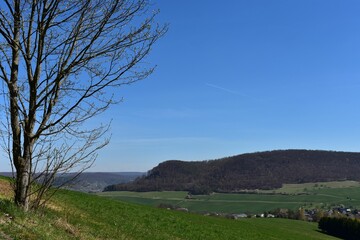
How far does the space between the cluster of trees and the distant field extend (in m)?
36.4

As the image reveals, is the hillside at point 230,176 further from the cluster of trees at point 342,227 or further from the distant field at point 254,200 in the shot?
the cluster of trees at point 342,227

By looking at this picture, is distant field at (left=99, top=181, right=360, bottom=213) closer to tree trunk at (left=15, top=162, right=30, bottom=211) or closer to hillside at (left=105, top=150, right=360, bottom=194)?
hillside at (left=105, top=150, right=360, bottom=194)

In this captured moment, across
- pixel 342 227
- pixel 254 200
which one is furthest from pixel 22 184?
pixel 254 200

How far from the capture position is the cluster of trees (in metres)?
62.2

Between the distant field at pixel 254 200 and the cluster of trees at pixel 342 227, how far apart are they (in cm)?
3639

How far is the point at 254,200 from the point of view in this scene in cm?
12644

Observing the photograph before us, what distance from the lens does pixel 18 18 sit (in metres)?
8.53

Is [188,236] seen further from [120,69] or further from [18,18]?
[18,18]

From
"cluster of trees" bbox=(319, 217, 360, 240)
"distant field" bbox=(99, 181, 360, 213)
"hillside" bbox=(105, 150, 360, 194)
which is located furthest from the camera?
"hillside" bbox=(105, 150, 360, 194)

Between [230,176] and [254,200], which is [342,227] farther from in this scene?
[230,176]

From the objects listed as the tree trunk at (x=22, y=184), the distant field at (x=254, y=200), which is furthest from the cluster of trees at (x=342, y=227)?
the tree trunk at (x=22, y=184)

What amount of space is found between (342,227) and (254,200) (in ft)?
203

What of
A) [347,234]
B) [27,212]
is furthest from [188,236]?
[347,234]

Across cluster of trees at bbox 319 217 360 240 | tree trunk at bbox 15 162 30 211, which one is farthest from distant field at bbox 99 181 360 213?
tree trunk at bbox 15 162 30 211
